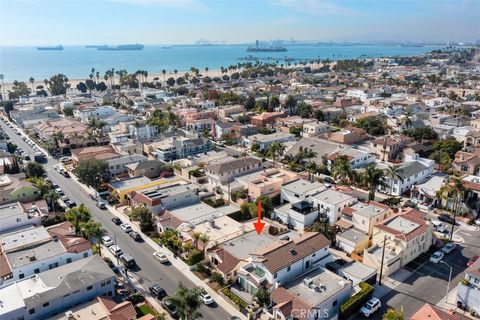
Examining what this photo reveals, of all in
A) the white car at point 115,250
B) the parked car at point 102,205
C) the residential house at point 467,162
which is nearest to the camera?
the white car at point 115,250

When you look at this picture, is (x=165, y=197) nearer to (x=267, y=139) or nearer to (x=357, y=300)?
(x=357, y=300)

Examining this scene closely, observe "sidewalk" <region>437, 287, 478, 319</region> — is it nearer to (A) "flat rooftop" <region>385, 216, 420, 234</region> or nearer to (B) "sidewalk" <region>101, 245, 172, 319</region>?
(A) "flat rooftop" <region>385, 216, 420, 234</region>

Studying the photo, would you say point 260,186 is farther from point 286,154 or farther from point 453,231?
point 453,231

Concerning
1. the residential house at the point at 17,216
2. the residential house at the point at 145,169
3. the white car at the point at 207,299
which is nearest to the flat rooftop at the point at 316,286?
the white car at the point at 207,299

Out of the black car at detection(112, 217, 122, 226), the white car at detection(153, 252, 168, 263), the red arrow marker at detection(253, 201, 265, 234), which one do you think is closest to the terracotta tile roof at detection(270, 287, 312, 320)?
the red arrow marker at detection(253, 201, 265, 234)

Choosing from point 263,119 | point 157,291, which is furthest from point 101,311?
point 263,119

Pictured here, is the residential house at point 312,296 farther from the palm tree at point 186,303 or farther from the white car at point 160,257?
the white car at point 160,257
